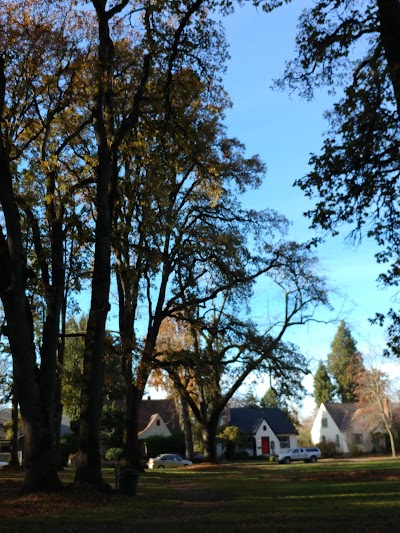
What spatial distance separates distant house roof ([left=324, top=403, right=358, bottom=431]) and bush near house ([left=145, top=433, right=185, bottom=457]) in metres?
22.2

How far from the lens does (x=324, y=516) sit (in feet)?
35.7

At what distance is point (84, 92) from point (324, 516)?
1364 centimetres

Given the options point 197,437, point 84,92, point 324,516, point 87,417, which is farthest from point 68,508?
point 197,437

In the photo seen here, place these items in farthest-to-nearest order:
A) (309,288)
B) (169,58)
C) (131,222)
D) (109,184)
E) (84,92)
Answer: (309,288), (131,222), (84,92), (109,184), (169,58)

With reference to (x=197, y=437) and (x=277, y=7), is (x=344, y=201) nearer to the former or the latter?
(x=277, y=7)

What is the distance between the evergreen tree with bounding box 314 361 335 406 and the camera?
91312 millimetres

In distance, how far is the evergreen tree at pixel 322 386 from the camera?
9131cm

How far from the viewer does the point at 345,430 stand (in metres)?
69.4

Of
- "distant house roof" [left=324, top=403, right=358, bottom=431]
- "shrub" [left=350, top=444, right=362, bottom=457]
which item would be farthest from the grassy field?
"distant house roof" [left=324, top=403, right=358, bottom=431]

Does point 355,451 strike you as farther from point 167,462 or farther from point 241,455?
point 167,462

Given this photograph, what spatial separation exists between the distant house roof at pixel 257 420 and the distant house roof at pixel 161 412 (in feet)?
27.1

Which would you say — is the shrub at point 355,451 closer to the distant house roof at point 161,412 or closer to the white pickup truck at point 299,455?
the white pickup truck at point 299,455

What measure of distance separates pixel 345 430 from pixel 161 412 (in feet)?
72.1

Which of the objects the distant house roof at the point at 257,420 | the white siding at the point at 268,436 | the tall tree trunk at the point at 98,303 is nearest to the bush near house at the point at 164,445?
the distant house roof at the point at 257,420
